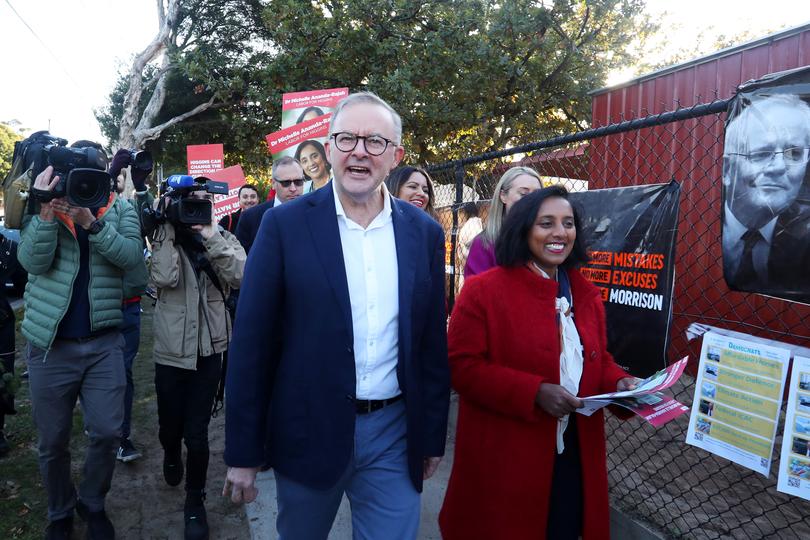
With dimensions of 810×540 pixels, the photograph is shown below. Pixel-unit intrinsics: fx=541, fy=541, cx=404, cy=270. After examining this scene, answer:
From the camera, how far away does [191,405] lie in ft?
10.4

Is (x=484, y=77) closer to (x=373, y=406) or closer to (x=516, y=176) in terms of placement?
(x=516, y=176)

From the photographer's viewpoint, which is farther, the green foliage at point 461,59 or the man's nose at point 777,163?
the green foliage at point 461,59

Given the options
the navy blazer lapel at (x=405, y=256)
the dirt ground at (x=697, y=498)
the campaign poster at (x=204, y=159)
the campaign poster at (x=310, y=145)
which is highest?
the campaign poster at (x=204, y=159)

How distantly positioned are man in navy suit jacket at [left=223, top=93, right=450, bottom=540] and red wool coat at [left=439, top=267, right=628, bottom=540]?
212 mm

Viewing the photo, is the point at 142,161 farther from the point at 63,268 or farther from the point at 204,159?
the point at 204,159

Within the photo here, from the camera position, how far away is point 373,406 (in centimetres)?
193

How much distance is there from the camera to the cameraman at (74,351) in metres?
2.75

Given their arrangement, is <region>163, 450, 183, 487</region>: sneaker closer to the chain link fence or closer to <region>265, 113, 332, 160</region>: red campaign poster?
the chain link fence

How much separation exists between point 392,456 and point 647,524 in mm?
1717

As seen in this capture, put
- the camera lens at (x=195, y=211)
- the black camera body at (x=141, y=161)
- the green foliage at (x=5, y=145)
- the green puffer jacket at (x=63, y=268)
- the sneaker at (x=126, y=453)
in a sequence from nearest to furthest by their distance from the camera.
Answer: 1. the green puffer jacket at (x=63, y=268)
2. the camera lens at (x=195, y=211)
3. the black camera body at (x=141, y=161)
4. the sneaker at (x=126, y=453)
5. the green foliage at (x=5, y=145)

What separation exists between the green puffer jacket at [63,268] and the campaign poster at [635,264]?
2341mm

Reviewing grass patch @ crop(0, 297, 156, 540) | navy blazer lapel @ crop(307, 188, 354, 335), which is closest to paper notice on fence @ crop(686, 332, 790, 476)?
navy blazer lapel @ crop(307, 188, 354, 335)

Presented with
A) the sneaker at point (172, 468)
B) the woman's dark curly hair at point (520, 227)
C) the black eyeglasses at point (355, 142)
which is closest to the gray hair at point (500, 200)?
the woman's dark curly hair at point (520, 227)

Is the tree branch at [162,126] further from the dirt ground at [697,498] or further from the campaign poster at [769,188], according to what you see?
the campaign poster at [769,188]
